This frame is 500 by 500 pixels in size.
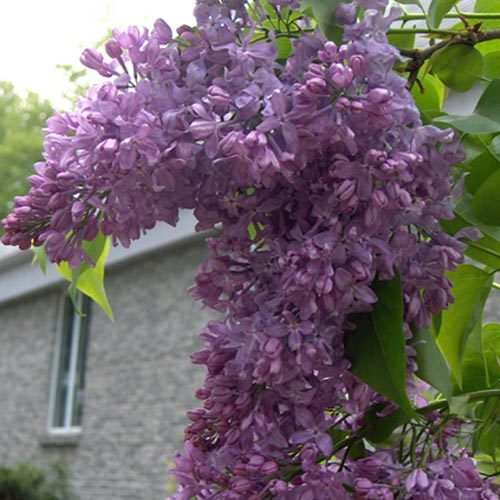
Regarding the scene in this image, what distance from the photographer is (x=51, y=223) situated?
642 millimetres

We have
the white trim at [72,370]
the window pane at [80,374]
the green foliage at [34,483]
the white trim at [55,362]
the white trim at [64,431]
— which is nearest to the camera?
the green foliage at [34,483]

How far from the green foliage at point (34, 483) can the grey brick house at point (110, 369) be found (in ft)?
0.62

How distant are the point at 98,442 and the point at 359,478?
939 centimetres

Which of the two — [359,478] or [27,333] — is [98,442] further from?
[359,478]

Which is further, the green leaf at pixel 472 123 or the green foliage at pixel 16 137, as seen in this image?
the green foliage at pixel 16 137

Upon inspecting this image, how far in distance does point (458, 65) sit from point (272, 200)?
0.22 metres

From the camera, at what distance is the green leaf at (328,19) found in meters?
0.62

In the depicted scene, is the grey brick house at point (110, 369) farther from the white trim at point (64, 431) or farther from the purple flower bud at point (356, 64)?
the purple flower bud at point (356, 64)

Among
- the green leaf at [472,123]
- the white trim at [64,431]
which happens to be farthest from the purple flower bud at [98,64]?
the white trim at [64,431]

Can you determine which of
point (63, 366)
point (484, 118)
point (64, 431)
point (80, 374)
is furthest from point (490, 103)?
point (63, 366)

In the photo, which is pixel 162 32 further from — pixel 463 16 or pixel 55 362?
pixel 55 362

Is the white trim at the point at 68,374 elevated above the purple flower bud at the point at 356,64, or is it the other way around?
the white trim at the point at 68,374

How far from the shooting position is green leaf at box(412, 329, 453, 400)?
0.65m

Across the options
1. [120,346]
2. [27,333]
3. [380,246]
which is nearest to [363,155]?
[380,246]
